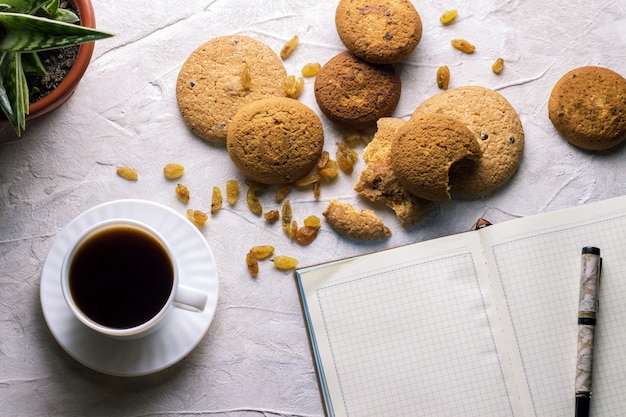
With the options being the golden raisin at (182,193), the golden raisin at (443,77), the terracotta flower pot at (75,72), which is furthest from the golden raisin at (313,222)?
the terracotta flower pot at (75,72)

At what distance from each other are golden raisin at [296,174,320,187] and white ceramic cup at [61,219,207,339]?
0.26 metres

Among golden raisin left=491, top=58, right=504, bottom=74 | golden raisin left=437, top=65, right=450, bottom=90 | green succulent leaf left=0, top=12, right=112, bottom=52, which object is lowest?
golden raisin left=437, top=65, right=450, bottom=90

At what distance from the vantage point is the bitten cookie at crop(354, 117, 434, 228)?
1.19 m

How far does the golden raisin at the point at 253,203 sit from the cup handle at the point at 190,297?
8.6 inches

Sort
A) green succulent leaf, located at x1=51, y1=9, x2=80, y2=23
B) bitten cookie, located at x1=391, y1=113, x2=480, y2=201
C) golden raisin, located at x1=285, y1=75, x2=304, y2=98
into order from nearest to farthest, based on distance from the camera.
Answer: green succulent leaf, located at x1=51, y1=9, x2=80, y2=23
bitten cookie, located at x1=391, y1=113, x2=480, y2=201
golden raisin, located at x1=285, y1=75, x2=304, y2=98

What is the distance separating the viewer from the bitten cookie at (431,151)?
113 cm

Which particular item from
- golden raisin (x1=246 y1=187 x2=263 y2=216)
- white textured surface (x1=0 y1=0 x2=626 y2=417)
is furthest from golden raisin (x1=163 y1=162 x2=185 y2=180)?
golden raisin (x1=246 y1=187 x2=263 y2=216)

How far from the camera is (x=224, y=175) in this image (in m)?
1.23

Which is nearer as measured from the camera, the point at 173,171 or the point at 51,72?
the point at 51,72

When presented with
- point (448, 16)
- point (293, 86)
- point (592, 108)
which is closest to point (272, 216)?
point (293, 86)

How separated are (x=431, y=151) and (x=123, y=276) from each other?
511mm

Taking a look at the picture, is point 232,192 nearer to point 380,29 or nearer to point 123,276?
point 123,276

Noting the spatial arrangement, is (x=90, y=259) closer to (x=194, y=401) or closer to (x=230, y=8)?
(x=194, y=401)

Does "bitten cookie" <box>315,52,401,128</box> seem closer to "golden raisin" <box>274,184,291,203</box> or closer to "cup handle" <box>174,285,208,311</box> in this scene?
"golden raisin" <box>274,184,291,203</box>
